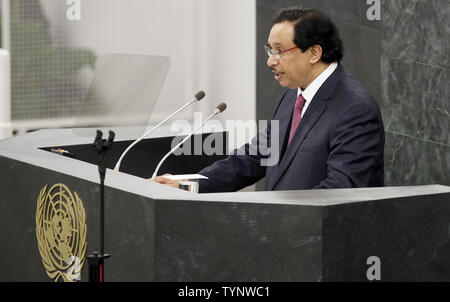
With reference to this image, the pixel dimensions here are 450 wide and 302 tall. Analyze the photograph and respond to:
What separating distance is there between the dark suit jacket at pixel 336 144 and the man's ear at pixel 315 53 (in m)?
0.09

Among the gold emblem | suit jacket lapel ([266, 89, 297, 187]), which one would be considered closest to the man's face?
A: suit jacket lapel ([266, 89, 297, 187])

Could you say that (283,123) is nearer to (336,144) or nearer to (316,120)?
(316,120)

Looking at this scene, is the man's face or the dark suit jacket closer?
the dark suit jacket

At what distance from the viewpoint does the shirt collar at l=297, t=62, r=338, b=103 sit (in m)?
3.91

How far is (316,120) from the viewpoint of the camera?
151 inches

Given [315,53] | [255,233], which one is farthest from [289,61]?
[255,233]

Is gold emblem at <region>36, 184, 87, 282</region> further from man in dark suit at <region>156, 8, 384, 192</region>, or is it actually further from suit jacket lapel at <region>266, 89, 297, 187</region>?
suit jacket lapel at <region>266, 89, 297, 187</region>

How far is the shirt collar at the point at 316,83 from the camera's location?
12.8 feet

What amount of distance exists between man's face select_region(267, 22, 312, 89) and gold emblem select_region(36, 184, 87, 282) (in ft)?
3.08

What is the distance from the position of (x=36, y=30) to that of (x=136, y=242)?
4.60 meters

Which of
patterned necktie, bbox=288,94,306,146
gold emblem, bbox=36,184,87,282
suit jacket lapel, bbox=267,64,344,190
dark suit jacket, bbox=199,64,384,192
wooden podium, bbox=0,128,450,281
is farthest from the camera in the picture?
patterned necktie, bbox=288,94,306,146

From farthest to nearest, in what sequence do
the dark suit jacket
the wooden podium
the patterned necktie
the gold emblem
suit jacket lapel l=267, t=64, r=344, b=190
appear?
the patterned necktie → suit jacket lapel l=267, t=64, r=344, b=190 → the dark suit jacket → the gold emblem → the wooden podium
